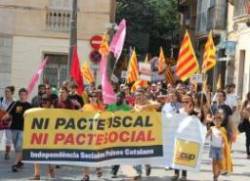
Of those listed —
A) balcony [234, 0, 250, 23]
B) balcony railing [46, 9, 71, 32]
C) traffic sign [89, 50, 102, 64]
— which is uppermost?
balcony [234, 0, 250, 23]

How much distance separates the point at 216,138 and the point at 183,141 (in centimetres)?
80

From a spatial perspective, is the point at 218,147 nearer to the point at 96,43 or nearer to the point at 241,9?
the point at 96,43

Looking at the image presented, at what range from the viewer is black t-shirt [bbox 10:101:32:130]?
15531 millimetres

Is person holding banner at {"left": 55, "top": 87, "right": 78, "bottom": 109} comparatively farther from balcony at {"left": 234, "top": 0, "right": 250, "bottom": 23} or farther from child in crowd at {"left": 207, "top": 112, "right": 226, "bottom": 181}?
balcony at {"left": 234, "top": 0, "right": 250, "bottom": 23}

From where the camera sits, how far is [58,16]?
31.9m

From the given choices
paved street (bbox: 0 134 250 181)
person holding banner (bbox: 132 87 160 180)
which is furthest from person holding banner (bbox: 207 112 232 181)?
person holding banner (bbox: 132 87 160 180)

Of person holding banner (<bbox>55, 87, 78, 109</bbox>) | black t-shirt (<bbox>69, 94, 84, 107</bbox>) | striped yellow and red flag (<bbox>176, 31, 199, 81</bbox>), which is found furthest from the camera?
striped yellow and red flag (<bbox>176, 31, 199, 81</bbox>)

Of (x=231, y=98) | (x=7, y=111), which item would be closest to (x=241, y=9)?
(x=231, y=98)

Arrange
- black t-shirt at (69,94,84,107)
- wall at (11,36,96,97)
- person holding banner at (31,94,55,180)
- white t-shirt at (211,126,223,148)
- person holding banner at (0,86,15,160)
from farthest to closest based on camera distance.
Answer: wall at (11,36,96,97) → black t-shirt at (69,94,84,107) → person holding banner at (0,86,15,160) → white t-shirt at (211,126,223,148) → person holding banner at (31,94,55,180)

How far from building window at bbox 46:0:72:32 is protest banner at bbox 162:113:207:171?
1840 centimetres

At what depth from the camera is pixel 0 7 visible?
31.2 meters

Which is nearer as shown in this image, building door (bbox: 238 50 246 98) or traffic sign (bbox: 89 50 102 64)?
traffic sign (bbox: 89 50 102 64)

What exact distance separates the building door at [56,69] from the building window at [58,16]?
1.09 meters

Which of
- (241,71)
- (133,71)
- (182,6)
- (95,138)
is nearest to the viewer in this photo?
(95,138)
